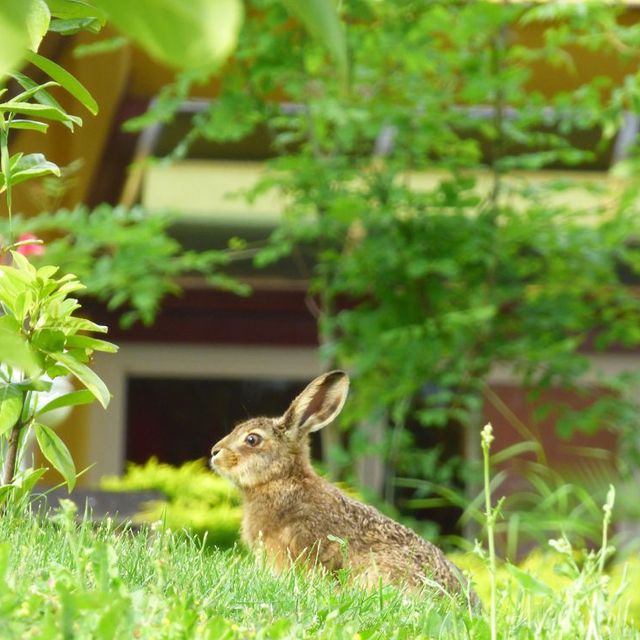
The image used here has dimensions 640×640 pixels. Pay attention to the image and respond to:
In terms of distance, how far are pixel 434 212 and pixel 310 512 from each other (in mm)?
5004

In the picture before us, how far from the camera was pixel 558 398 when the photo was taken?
1171cm

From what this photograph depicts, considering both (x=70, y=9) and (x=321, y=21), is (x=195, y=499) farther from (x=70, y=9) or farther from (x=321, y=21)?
(x=321, y=21)

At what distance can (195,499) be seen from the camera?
7.34 meters

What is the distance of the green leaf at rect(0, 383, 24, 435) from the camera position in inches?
105

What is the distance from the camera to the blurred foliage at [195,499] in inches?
233

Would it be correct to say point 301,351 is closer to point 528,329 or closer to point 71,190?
point 71,190

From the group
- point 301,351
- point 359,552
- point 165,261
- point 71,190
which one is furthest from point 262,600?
point 301,351

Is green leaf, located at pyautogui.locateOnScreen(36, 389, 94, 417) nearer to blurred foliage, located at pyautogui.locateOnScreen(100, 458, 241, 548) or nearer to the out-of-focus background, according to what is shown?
blurred foliage, located at pyautogui.locateOnScreen(100, 458, 241, 548)

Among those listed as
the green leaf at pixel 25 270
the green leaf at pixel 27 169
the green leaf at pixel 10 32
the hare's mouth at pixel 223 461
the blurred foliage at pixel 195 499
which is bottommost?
the blurred foliage at pixel 195 499

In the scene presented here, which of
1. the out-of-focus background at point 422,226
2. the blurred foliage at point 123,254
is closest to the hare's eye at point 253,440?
the out-of-focus background at point 422,226

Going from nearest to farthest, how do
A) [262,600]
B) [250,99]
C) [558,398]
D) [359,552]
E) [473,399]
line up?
[262,600] < [359,552] < [473,399] < [250,99] < [558,398]

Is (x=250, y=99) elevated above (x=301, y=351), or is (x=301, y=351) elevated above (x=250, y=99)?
(x=250, y=99)

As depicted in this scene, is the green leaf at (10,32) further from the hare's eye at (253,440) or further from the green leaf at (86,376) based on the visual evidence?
the hare's eye at (253,440)

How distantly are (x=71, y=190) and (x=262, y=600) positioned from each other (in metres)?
8.74
